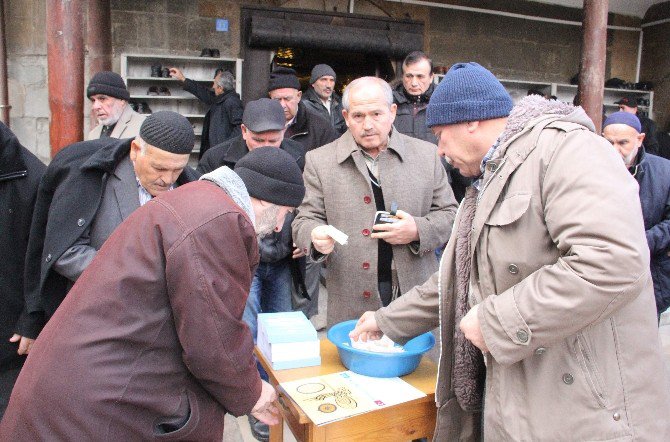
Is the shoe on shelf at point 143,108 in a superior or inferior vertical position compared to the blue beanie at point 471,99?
superior

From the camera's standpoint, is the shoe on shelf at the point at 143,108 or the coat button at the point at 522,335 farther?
the shoe on shelf at the point at 143,108

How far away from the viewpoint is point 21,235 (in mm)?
2322

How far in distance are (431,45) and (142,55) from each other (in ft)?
11.6

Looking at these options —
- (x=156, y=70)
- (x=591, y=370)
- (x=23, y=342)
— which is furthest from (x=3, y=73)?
(x=591, y=370)

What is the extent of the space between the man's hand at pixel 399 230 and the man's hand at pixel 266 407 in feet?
2.75

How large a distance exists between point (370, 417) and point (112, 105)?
2.62 metres

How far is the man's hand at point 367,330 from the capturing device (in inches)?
74.4

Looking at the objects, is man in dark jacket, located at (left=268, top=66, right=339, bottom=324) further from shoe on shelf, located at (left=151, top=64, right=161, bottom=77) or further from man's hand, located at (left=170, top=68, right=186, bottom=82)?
shoe on shelf, located at (left=151, top=64, right=161, bottom=77)

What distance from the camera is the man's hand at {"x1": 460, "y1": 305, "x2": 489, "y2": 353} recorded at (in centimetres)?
137

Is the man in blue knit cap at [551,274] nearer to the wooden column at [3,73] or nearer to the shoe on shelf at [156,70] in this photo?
the shoe on shelf at [156,70]

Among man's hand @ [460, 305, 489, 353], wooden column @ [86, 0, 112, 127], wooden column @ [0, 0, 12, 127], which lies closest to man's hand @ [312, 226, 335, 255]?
man's hand @ [460, 305, 489, 353]

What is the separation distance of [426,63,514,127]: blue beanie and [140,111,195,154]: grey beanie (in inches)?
39.8

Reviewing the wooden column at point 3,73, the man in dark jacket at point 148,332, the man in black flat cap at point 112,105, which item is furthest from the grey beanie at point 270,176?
the wooden column at point 3,73

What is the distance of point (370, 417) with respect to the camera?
1604 millimetres
